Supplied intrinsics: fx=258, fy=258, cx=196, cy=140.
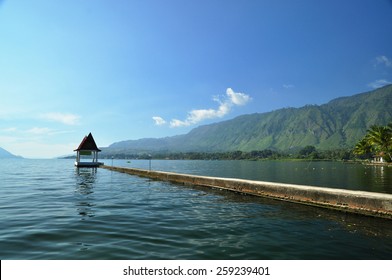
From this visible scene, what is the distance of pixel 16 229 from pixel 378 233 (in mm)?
11586

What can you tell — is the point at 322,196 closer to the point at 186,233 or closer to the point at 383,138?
the point at 186,233

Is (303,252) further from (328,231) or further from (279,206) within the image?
(279,206)

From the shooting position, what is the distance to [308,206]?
1309 centimetres

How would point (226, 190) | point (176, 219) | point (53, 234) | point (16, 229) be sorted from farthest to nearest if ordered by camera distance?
1. point (226, 190)
2. point (176, 219)
3. point (16, 229)
4. point (53, 234)

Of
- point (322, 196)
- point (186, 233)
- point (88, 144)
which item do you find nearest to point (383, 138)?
point (88, 144)

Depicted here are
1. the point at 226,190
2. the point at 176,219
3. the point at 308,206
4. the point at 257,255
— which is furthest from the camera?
the point at 226,190

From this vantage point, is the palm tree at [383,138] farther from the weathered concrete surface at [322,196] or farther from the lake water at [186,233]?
the lake water at [186,233]

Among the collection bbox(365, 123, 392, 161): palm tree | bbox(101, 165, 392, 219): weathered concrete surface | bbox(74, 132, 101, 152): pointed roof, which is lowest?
bbox(101, 165, 392, 219): weathered concrete surface

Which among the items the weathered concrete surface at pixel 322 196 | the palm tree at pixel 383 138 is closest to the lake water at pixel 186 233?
the weathered concrete surface at pixel 322 196

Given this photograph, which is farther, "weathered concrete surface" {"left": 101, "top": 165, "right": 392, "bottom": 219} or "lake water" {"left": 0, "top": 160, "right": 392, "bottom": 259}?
"weathered concrete surface" {"left": 101, "top": 165, "right": 392, "bottom": 219}

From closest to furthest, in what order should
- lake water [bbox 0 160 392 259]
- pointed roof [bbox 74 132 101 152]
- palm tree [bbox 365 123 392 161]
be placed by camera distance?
lake water [bbox 0 160 392 259], pointed roof [bbox 74 132 101 152], palm tree [bbox 365 123 392 161]

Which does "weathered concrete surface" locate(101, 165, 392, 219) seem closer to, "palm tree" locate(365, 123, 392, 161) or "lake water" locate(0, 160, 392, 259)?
"lake water" locate(0, 160, 392, 259)

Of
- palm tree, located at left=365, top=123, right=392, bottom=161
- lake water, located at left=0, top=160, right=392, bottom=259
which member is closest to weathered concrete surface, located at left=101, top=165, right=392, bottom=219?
lake water, located at left=0, top=160, right=392, bottom=259
